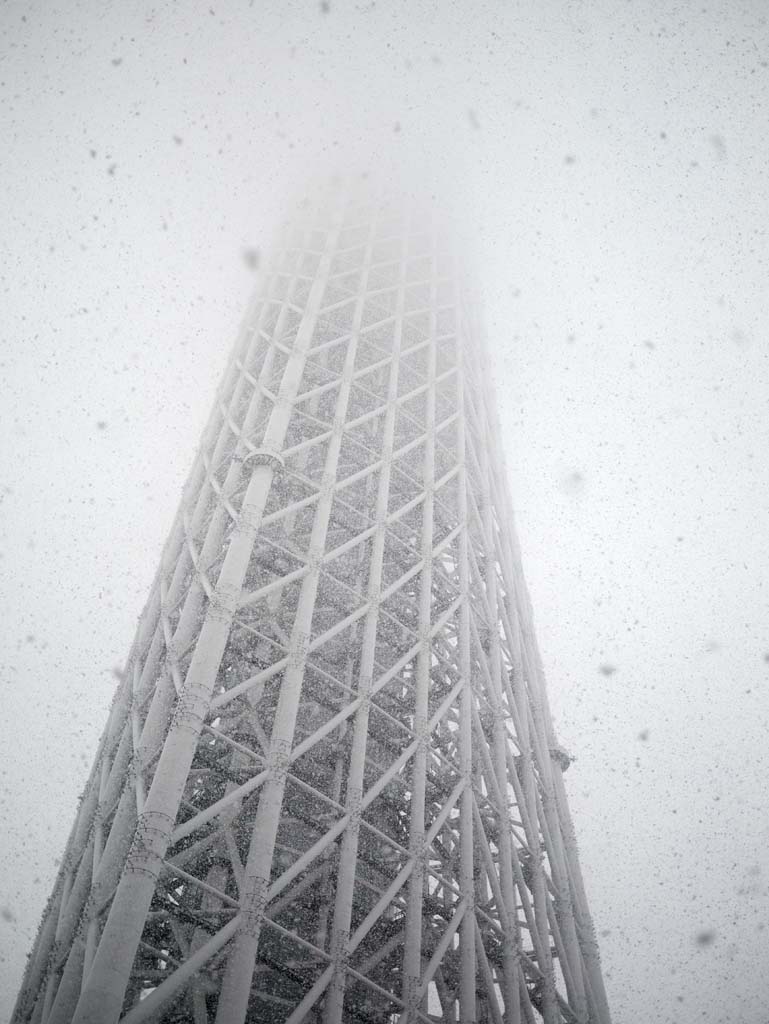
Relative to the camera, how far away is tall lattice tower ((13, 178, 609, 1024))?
23.3 feet

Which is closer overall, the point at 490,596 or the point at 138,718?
Answer: the point at 138,718

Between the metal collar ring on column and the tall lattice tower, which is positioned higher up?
the metal collar ring on column

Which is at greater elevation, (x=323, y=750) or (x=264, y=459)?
(x=264, y=459)

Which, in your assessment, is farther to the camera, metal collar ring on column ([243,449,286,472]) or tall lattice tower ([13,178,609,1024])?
metal collar ring on column ([243,449,286,472])

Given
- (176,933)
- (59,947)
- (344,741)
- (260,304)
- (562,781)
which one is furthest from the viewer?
(260,304)

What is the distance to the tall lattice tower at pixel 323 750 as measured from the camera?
7105 millimetres

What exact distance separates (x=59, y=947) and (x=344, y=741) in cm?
396

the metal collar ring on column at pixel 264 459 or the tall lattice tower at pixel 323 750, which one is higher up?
the metal collar ring on column at pixel 264 459

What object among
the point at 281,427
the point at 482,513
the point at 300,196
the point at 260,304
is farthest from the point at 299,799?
the point at 300,196

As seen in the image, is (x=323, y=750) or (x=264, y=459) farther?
(x=264, y=459)

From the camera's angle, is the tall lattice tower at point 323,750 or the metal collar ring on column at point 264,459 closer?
the tall lattice tower at point 323,750

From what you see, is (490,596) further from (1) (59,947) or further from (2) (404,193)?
(2) (404,193)

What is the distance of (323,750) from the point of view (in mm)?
9719

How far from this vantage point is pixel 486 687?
11.7 metres
